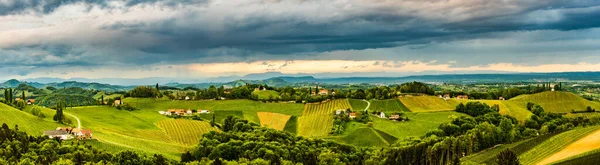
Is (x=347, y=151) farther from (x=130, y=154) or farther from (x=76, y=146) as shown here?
(x=76, y=146)

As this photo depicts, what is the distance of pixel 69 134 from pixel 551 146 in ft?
364

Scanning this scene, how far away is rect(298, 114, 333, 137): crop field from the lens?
152m

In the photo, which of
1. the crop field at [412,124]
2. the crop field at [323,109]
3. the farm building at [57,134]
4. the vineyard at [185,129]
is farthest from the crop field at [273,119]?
the farm building at [57,134]

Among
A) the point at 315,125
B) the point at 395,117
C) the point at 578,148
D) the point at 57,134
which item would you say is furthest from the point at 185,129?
the point at 578,148

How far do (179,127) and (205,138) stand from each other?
43.2 m

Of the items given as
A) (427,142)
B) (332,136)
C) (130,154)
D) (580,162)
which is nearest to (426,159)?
(427,142)

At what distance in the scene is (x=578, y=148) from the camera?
74.6 m

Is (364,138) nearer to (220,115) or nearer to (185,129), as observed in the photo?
(185,129)

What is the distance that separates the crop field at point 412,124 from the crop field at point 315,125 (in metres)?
15.7

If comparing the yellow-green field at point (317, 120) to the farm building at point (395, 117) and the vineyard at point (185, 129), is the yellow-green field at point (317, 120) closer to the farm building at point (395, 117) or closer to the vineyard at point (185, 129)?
the farm building at point (395, 117)

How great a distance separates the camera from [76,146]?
100000 millimetres

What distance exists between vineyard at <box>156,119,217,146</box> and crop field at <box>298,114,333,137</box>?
3076 centimetres

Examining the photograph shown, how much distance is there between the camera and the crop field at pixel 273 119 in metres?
170

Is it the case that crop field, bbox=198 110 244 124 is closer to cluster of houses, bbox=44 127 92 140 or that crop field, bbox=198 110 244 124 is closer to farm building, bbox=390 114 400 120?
farm building, bbox=390 114 400 120
